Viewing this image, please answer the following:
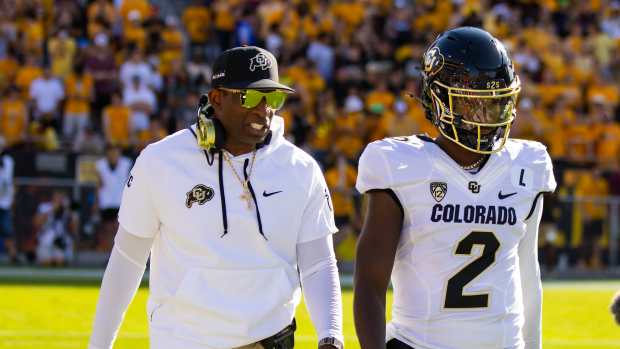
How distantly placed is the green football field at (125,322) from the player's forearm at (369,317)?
6.71m

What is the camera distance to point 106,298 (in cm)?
484

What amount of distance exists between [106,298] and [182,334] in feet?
1.29

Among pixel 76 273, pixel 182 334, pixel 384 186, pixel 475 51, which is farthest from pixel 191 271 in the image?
pixel 76 273

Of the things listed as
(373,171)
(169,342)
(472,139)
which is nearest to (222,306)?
(169,342)

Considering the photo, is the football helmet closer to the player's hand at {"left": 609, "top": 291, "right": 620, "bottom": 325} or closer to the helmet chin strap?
the helmet chin strap

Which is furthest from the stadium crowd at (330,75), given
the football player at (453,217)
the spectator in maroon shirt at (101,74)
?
the football player at (453,217)

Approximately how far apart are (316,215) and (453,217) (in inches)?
33.8

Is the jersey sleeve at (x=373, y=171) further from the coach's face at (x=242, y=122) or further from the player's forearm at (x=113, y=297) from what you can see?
the player's forearm at (x=113, y=297)

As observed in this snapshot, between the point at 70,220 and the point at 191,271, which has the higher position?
the point at 191,271

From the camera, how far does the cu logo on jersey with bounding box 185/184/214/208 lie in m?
4.70

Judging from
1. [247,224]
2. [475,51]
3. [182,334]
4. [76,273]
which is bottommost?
[76,273]

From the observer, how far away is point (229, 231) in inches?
183

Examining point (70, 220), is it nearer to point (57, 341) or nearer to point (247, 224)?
point (57, 341)

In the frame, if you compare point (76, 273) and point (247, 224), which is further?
point (76, 273)
